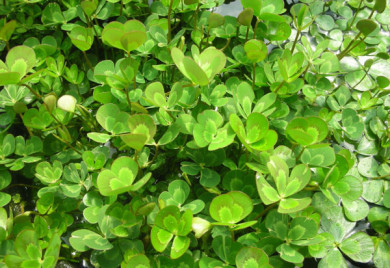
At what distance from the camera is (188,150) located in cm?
122

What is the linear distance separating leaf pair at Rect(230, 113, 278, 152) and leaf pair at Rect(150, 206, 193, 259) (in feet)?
0.92

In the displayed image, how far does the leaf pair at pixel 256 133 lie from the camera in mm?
1007

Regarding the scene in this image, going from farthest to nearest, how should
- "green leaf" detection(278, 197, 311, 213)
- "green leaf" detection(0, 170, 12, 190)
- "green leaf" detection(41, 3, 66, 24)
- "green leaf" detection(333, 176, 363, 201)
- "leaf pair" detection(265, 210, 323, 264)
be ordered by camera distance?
"green leaf" detection(41, 3, 66, 24), "green leaf" detection(0, 170, 12, 190), "green leaf" detection(333, 176, 363, 201), "leaf pair" detection(265, 210, 323, 264), "green leaf" detection(278, 197, 311, 213)

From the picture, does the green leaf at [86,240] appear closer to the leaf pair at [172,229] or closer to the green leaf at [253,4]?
the leaf pair at [172,229]

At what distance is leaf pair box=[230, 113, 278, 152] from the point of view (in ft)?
3.30

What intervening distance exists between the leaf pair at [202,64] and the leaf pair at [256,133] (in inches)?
5.9

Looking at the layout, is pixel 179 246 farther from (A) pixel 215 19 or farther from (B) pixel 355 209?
(A) pixel 215 19

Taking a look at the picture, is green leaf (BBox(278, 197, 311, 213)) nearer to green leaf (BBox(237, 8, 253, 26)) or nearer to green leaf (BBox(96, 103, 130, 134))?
green leaf (BBox(96, 103, 130, 134))

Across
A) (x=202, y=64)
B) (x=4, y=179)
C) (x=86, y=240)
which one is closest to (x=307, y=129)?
(x=202, y=64)

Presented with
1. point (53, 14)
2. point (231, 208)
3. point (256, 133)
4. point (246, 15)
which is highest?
point (246, 15)

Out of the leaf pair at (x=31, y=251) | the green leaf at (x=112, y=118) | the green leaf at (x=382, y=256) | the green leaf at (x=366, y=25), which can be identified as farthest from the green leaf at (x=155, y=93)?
the green leaf at (x=382, y=256)

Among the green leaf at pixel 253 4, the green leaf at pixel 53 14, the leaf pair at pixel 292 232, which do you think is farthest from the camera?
the green leaf at pixel 53 14

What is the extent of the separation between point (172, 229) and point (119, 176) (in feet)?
0.70

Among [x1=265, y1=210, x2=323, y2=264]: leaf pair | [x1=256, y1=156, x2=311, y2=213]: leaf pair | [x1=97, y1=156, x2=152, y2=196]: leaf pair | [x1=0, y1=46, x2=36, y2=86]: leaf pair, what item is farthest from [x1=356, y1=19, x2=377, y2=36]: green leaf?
[x1=0, y1=46, x2=36, y2=86]: leaf pair
